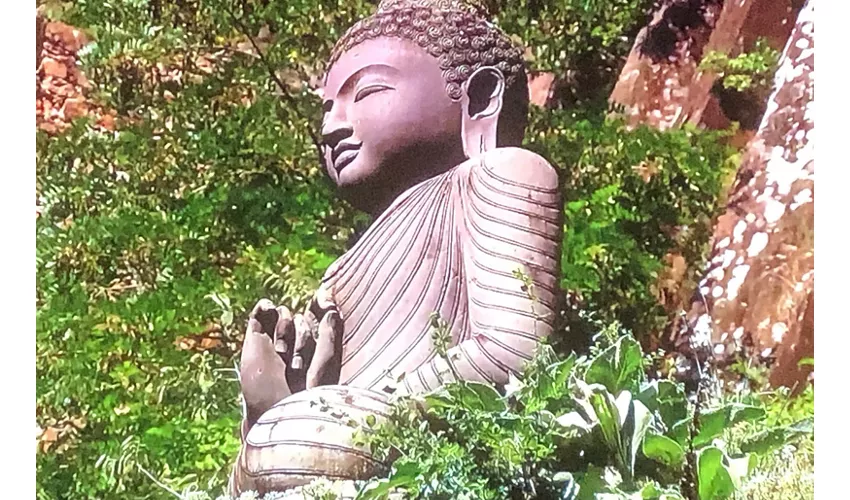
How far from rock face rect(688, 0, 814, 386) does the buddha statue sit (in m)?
0.30

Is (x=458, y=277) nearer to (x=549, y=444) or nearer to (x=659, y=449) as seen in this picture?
(x=549, y=444)

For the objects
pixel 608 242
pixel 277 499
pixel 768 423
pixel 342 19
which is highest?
pixel 342 19

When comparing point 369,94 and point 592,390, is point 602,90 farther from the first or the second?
point 592,390

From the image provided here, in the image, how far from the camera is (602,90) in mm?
1491

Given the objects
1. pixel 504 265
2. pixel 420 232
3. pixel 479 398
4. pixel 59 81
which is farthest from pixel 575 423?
pixel 59 81

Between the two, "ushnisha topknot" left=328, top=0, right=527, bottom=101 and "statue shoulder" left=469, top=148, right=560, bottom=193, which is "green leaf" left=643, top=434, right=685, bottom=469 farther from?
"ushnisha topknot" left=328, top=0, right=527, bottom=101

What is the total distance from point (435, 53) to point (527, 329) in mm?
500

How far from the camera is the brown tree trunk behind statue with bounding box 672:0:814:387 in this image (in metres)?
1.48

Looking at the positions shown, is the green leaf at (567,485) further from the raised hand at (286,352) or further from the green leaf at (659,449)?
the raised hand at (286,352)

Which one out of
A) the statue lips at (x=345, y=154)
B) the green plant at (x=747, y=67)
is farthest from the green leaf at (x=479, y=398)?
the green plant at (x=747, y=67)

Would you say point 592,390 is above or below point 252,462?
above
